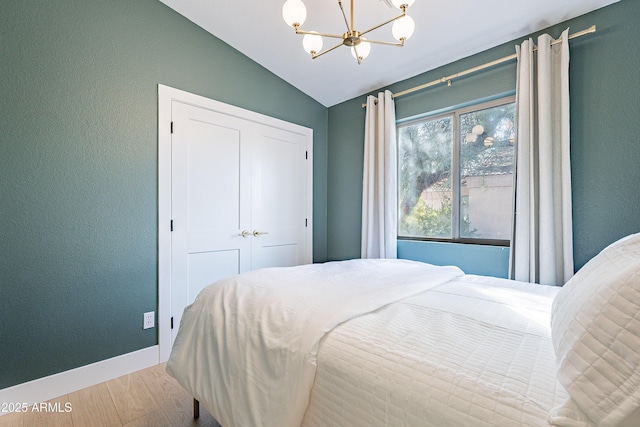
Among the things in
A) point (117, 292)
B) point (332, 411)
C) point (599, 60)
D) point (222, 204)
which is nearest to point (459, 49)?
point (599, 60)

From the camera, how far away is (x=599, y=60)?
194 cm

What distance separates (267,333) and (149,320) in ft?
5.36

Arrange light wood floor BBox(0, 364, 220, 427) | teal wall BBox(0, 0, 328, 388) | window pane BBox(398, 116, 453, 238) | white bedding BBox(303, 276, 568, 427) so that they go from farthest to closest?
window pane BBox(398, 116, 453, 238)
teal wall BBox(0, 0, 328, 388)
light wood floor BBox(0, 364, 220, 427)
white bedding BBox(303, 276, 568, 427)

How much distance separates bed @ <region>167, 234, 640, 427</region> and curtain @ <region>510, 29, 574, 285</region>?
0.50 meters

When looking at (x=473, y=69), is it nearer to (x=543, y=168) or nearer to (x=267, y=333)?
(x=543, y=168)

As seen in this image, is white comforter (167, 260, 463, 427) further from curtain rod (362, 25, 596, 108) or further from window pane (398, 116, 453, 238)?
curtain rod (362, 25, 596, 108)

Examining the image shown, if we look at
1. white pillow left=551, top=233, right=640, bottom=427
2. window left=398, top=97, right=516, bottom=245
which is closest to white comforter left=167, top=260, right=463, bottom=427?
white pillow left=551, top=233, right=640, bottom=427

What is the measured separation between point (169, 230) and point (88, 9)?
1.60m

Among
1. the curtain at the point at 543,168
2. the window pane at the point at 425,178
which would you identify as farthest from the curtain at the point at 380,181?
the curtain at the point at 543,168

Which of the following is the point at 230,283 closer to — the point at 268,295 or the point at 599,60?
the point at 268,295

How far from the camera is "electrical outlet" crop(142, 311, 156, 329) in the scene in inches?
89.3

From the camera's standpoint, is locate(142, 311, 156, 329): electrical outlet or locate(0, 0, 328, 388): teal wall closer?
locate(0, 0, 328, 388): teal wall

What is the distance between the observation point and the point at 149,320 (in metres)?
2.29

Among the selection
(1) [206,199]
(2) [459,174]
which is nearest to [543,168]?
(2) [459,174]
